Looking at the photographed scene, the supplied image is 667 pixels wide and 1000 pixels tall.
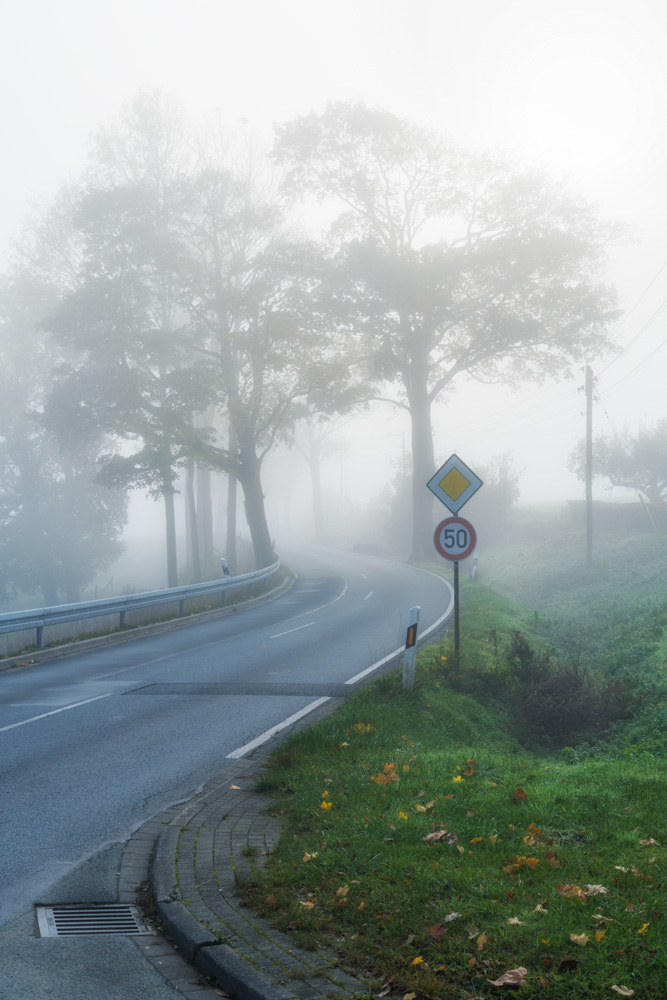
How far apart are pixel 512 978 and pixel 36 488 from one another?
48055 mm

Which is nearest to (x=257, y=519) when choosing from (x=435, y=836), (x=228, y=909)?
(x=435, y=836)

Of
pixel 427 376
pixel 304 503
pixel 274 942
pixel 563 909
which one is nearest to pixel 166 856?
pixel 274 942

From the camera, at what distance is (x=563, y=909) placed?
170 inches

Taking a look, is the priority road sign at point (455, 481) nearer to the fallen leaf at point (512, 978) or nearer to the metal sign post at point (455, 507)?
the metal sign post at point (455, 507)

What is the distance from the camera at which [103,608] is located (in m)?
19.3

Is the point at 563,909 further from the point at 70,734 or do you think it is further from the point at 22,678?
the point at 22,678

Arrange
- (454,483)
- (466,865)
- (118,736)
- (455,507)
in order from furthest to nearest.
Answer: (454,483)
(455,507)
(118,736)
(466,865)

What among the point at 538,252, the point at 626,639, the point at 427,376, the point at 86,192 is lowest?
the point at 626,639

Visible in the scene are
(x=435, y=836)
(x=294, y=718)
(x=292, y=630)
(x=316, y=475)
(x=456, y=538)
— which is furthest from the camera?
(x=316, y=475)

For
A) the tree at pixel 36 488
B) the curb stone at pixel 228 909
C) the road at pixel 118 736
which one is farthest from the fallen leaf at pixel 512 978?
the tree at pixel 36 488

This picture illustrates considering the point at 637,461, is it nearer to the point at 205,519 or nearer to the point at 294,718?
the point at 205,519

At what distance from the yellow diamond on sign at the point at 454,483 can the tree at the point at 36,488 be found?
119 feet

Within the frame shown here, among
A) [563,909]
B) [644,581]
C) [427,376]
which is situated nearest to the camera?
[563,909]

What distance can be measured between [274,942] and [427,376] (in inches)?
1402
